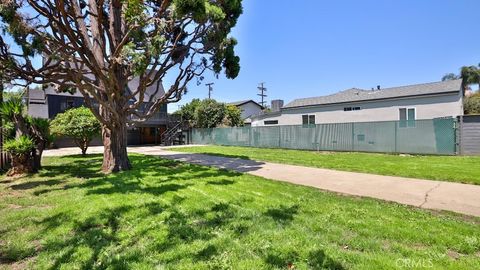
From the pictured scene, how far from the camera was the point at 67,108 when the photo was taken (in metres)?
27.4

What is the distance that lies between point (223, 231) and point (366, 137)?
46.8 feet

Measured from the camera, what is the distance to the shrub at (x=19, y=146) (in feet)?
28.4

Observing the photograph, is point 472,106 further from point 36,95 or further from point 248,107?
point 36,95

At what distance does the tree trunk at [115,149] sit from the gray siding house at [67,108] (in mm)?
14442

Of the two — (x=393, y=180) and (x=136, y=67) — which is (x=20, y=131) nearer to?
(x=136, y=67)

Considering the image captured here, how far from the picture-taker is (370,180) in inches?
300

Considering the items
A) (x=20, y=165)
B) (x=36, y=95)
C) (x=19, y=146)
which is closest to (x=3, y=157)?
(x=20, y=165)

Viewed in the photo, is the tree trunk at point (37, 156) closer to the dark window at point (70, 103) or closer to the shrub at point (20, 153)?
the shrub at point (20, 153)

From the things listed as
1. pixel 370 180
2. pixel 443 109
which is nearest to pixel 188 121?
pixel 443 109

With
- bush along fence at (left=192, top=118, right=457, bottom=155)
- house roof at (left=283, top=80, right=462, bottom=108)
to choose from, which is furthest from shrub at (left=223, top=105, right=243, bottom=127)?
house roof at (left=283, top=80, right=462, bottom=108)

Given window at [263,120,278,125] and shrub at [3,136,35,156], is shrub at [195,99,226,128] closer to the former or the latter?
window at [263,120,278,125]

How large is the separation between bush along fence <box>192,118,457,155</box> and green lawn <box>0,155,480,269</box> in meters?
10.4

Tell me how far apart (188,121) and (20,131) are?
21.7 metres

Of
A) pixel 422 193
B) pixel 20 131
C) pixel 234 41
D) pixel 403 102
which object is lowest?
pixel 422 193
